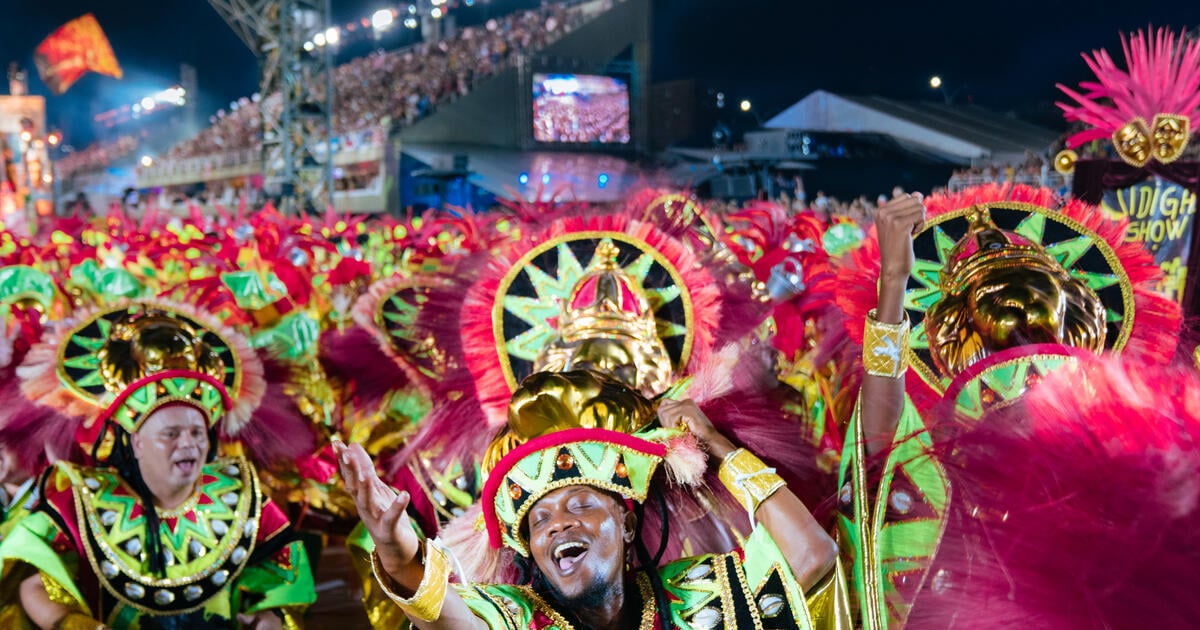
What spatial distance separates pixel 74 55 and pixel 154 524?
42.2 metres

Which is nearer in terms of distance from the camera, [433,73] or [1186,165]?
[1186,165]

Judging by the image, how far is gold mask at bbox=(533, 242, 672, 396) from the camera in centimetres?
258

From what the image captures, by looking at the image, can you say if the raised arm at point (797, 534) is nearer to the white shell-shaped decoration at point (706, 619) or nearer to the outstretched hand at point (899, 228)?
the white shell-shaped decoration at point (706, 619)

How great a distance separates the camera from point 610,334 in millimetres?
2631

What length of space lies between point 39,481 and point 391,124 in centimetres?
2034

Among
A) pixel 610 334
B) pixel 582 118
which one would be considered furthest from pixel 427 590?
pixel 582 118

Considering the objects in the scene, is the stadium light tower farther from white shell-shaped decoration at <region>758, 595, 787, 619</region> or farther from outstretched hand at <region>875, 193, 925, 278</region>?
white shell-shaped decoration at <region>758, 595, 787, 619</region>

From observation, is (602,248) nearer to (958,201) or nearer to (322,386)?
(958,201)

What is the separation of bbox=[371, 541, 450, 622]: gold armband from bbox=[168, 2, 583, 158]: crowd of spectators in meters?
21.6

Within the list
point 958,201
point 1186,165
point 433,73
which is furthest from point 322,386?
point 433,73

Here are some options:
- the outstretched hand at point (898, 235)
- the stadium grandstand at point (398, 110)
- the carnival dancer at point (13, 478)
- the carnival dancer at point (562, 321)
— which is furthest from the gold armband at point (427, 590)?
the stadium grandstand at point (398, 110)

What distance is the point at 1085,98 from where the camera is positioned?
312cm

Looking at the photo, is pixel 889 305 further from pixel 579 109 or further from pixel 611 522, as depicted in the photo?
pixel 579 109

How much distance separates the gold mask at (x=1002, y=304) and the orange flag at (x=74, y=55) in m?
41.4
